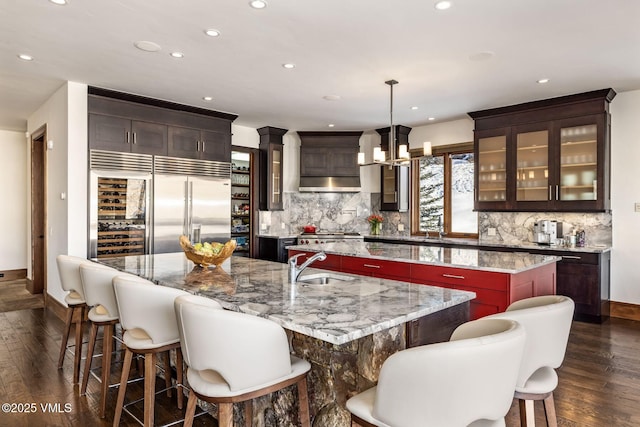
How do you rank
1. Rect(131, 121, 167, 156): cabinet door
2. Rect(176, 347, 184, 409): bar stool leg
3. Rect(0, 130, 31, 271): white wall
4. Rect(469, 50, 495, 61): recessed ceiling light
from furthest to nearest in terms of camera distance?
Rect(0, 130, 31, 271): white wall, Rect(131, 121, 167, 156): cabinet door, Rect(469, 50, 495, 61): recessed ceiling light, Rect(176, 347, 184, 409): bar stool leg

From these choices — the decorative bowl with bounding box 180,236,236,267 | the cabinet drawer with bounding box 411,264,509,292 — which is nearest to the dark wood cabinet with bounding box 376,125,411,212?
the cabinet drawer with bounding box 411,264,509,292

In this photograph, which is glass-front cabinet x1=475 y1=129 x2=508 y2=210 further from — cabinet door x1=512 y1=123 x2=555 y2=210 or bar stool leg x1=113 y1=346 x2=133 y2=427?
bar stool leg x1=113 y1=346 x2=133 y2=427

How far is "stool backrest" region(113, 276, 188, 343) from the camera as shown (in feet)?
6.92

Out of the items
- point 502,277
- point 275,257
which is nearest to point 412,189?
point 275,257

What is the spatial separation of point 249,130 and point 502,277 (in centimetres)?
502

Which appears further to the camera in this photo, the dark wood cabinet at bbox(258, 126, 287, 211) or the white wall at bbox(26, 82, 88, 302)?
the dark wood cabinet at bbox(258, 126, 287, 211)

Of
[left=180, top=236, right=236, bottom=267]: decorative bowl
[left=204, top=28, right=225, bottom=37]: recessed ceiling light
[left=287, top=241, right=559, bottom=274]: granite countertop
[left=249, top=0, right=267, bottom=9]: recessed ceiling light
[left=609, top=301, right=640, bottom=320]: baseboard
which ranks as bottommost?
[left=609, top=301, right=640, bottom=320]: baseboard

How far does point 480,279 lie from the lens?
3244 millimetres

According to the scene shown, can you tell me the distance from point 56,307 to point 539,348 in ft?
17.3

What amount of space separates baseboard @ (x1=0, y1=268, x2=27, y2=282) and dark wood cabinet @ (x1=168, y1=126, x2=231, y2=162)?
454cm

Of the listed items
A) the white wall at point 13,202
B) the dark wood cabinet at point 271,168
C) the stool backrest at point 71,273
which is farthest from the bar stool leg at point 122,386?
the white wall at point 13,202

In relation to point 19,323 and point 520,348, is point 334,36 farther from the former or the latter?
point 19,323

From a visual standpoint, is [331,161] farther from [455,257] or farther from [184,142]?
[455,257]

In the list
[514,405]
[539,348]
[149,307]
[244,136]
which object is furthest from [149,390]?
[244,136]
